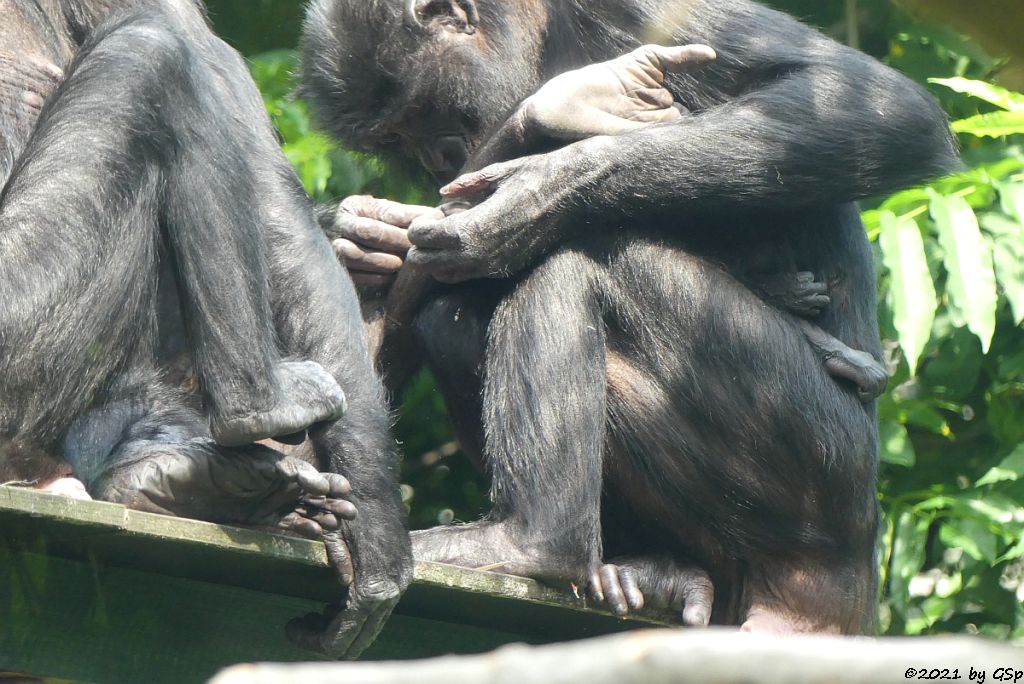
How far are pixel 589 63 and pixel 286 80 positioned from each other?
2.47m

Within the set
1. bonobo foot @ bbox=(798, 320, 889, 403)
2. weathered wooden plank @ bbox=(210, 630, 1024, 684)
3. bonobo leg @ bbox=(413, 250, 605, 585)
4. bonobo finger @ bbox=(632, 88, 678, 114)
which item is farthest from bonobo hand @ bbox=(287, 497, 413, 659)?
weathered wooden plank @ bbox=(210, 630, 1024, 684)

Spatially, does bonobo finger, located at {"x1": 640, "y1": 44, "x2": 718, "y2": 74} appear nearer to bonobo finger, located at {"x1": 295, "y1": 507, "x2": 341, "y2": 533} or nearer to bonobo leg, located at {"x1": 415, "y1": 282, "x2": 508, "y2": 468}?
bonobo leg, located at {"x1": 415, "y1": 282, "x2": 508, "y2": 468}

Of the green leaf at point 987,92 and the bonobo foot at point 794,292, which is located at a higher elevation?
the green leaf at point 987,92

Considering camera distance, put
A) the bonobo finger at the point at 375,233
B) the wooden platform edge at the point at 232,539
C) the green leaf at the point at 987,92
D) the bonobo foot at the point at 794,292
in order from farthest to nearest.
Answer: the green leaf at the point at 987,92 < the bonobo finger at the point at 375,233 < the bonobo foot at the point at 794,292 < the wooden platform edge at the point at 232,539

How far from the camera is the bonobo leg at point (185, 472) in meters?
3.53

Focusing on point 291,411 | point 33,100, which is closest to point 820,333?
point 291,411

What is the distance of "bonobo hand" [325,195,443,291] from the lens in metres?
4.91

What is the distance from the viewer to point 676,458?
14.8 feet

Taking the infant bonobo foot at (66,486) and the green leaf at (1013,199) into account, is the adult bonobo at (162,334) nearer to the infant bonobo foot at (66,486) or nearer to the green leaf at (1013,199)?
the infant bonobo foot at (66,486)

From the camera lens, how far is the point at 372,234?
492 centimetres

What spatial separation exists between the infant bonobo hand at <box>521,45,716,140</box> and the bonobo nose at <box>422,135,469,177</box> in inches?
19.1

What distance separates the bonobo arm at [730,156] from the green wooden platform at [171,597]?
110cm

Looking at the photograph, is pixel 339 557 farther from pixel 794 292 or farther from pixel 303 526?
pixel 794 292

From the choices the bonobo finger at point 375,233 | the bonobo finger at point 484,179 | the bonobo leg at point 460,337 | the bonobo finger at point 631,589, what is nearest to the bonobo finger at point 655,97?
the bonobo finger at point 484,179
